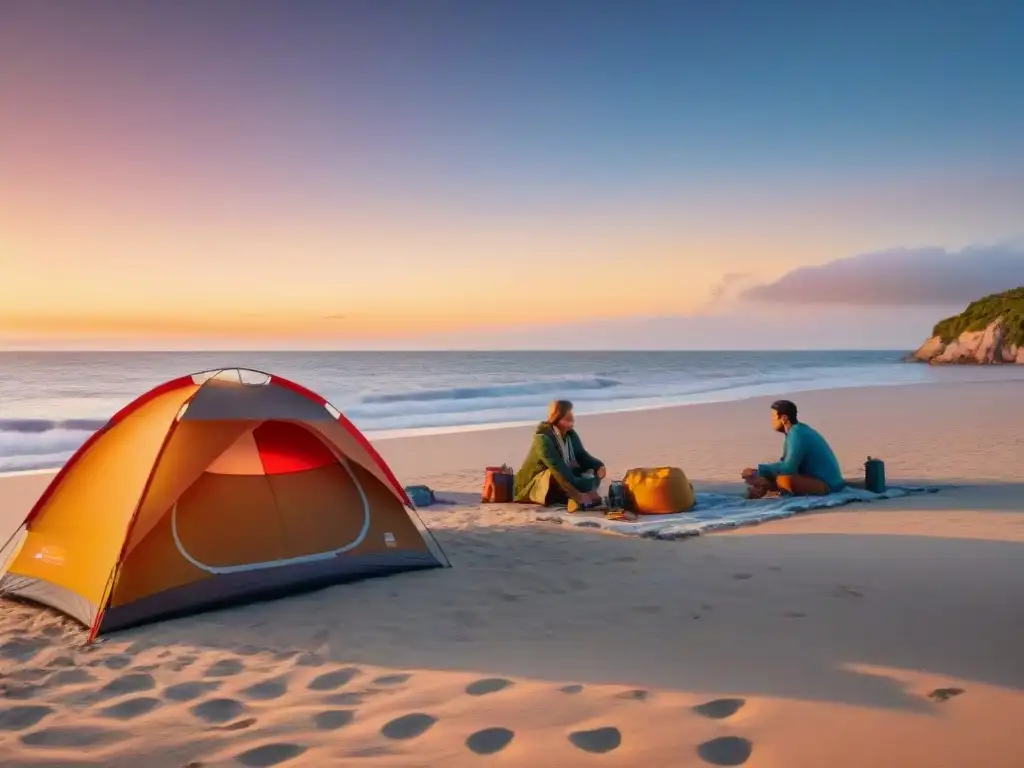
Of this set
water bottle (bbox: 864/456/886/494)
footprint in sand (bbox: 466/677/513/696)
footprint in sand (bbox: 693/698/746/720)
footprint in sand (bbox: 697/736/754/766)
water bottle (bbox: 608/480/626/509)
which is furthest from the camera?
water bottle (bbox: 864/456/886/494)

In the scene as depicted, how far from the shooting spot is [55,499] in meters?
6.16

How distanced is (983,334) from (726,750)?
252 feet

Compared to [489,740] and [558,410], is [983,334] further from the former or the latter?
[489,740]

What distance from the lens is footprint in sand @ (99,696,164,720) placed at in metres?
3.84

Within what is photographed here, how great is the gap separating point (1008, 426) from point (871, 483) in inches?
367

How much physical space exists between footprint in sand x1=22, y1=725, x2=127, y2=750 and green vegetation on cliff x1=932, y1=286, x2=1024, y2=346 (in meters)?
75.7

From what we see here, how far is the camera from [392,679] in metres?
4.14

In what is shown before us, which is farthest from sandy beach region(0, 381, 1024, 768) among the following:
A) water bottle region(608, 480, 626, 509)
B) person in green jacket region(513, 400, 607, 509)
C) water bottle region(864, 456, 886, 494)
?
water bottle region(864, 456, 886, 494)

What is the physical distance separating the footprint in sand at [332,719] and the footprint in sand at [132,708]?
2.90ft

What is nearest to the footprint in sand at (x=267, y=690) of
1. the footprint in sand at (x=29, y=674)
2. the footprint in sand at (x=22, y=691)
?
the footprint in sand at (x=22, y=691)

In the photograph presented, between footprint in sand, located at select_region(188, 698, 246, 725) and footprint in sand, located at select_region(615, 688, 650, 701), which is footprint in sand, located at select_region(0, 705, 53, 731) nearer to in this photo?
footprint in sand, located at select_region(188, 698, 246, 725)

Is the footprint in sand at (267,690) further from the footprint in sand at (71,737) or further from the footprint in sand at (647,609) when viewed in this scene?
the footprint in sand at (647,609)

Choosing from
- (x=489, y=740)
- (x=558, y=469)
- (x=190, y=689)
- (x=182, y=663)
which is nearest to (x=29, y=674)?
(x=182, y=663)

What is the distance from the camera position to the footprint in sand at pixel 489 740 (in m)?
3.29
